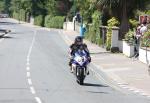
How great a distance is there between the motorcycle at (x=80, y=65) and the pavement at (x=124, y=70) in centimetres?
147

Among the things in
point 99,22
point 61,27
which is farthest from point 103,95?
point 61,27

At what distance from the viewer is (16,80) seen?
2152cm

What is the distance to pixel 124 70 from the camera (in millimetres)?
26250

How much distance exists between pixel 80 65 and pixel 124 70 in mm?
5968

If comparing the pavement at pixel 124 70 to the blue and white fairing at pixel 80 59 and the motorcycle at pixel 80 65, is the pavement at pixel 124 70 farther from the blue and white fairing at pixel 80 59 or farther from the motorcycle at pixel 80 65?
the blue and white fairing at pixel 80 59

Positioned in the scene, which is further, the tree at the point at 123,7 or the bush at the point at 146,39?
the tree at the point at 123,7

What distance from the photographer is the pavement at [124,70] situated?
2065 centimetres

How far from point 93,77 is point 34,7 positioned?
3379 inches

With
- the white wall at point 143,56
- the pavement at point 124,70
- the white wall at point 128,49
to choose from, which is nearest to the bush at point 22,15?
the pavement at point 124,70

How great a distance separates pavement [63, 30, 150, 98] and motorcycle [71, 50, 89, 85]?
1.47 meters

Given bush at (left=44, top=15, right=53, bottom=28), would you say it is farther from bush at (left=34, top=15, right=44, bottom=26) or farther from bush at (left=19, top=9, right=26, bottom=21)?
bush at (left=19, top=9, right=26, bottom=21)

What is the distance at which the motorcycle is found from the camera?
20625 mm

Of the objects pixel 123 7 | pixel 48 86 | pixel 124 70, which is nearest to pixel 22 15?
pixel 123 7

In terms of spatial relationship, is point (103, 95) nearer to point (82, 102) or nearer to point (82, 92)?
point (82, 92)
